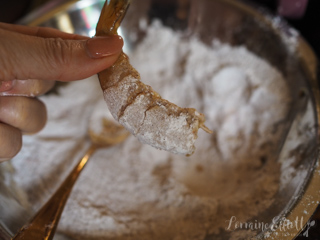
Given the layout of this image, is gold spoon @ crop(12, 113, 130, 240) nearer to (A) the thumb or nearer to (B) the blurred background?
(A) the thumb

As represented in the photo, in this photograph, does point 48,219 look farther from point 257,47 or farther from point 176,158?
point 257,47

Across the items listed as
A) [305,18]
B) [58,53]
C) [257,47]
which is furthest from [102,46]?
[305,18]

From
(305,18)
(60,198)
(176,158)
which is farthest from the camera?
(305,18)

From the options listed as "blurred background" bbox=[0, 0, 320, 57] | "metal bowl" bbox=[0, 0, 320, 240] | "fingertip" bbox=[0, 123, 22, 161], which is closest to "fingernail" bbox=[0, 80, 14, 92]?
"fingertip" bbox=[0, 123, 22, 161]

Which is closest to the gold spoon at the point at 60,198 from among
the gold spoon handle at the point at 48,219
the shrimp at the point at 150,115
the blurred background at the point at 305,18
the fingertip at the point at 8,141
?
the gold spoon handle at the point at 48,219

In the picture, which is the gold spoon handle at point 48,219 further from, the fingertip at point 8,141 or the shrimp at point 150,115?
the shrimp at point 150,115
